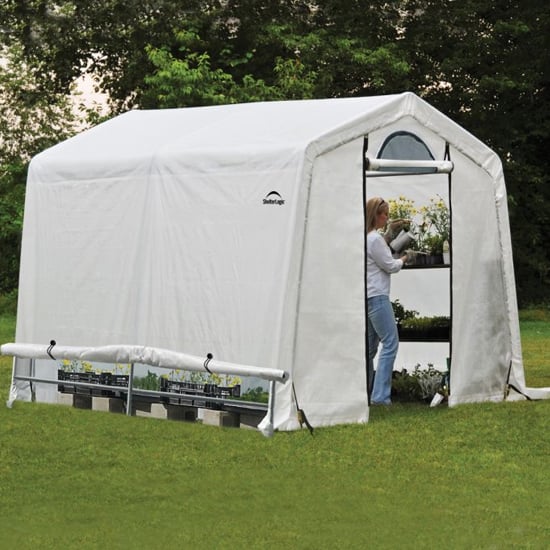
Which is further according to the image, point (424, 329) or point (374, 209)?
point (424, 329)

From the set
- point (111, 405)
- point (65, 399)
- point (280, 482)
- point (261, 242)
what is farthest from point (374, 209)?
point (280, 482)

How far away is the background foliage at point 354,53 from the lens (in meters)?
34.6

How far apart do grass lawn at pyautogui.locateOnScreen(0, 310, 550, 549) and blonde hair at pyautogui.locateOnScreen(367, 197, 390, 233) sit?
1.67 metres

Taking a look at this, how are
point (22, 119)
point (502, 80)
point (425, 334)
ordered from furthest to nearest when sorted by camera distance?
point (22, 119)
point (502, 80)
point (425, 334)

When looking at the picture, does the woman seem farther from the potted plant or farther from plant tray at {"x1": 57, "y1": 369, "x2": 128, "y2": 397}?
plant tray at {"x1": 57, "y1": 369, "x2": 128, "y2": 397}

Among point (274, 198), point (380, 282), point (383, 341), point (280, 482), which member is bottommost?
point (280, 482)

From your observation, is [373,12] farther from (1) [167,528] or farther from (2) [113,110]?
(1) [167,528]

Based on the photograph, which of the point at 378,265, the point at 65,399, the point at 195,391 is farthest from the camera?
the point at 65,399

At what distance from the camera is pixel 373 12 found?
3684cm

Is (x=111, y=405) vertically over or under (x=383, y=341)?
under

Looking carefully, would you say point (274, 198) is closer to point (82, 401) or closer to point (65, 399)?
point (82, 401)

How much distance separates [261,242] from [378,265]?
1518mm

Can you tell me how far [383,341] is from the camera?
1309 centimetres

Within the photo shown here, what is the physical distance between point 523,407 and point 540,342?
412 inches
